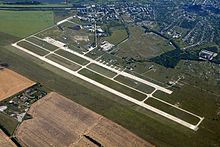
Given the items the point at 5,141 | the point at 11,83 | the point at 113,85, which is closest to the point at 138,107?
the point at 113,85

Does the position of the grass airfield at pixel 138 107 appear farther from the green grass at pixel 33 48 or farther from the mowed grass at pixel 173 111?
the green grass at pixel 33 48

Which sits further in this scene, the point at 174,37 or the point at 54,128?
the point at 174,37

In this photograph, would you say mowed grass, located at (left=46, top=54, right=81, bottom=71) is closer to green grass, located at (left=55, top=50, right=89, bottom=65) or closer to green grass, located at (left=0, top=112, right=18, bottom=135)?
green grass, located at (left=55, top=50, right=89, bottom=65)

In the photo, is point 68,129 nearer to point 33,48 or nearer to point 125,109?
point 125,109

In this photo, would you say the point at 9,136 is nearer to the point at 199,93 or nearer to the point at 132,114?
the point at 132,114

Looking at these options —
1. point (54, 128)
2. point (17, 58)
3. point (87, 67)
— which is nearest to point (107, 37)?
point (87, 67)

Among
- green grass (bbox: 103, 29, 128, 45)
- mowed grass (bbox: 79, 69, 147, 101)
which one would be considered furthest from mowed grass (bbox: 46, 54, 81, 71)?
green grass (bbox: 103, 29, 128, 45)
